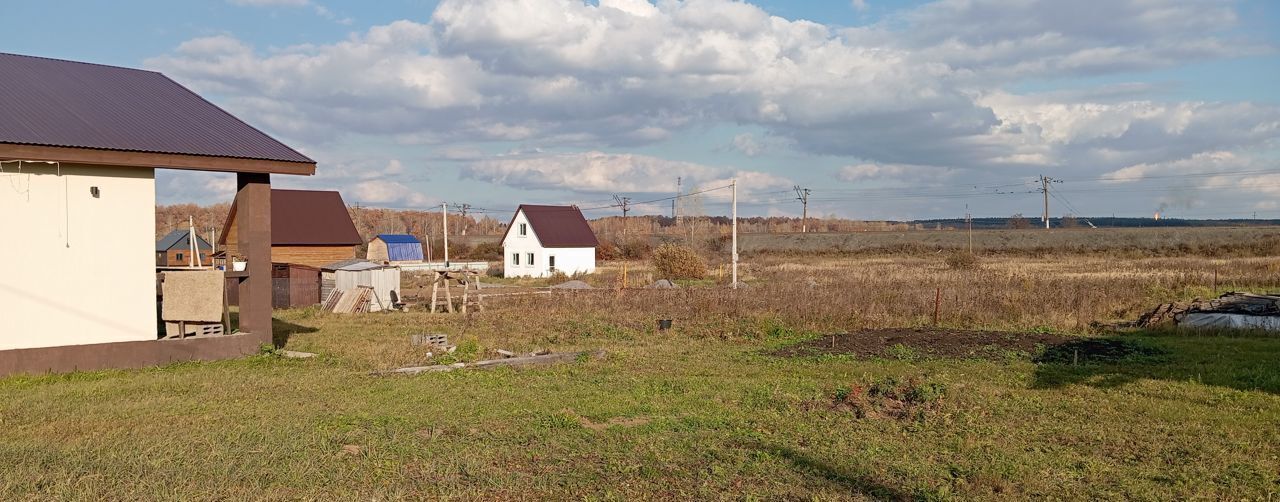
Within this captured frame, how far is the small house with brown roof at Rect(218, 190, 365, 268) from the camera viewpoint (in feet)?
136

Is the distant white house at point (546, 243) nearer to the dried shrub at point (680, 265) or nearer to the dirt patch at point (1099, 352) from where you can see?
the dried shrub at point (680, 265)

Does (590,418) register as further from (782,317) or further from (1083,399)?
(782,317)

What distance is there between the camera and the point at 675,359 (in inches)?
A: 611

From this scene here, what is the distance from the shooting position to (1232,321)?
61.5 feet

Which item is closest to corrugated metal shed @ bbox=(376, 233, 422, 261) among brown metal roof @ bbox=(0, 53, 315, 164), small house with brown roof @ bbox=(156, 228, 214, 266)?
small house with brown roof @ bbox=(156, 228, 214, 266)

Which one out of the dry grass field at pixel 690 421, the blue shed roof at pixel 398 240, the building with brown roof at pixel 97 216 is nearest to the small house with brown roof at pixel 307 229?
the blue shed roof at pixel 398 240

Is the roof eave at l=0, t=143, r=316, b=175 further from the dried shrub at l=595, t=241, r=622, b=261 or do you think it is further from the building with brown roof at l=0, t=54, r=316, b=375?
the dried shrub at l=595, t=241, r=622, b=261

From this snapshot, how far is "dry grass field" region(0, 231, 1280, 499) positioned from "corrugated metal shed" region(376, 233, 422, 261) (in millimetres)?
45646

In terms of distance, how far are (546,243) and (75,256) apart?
39.2m

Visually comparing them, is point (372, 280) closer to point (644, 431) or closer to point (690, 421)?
point (690, 421)

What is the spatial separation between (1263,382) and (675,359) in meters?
8.65

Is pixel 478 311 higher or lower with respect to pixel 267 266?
lower

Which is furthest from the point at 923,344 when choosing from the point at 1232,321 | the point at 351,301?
the point at 351,301

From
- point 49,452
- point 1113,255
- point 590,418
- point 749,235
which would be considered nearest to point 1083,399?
point 590,418
